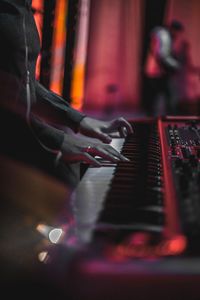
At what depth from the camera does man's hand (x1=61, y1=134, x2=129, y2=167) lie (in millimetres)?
1499

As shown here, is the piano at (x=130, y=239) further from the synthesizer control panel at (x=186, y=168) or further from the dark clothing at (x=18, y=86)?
the dark clothing at (x=18, y=86)

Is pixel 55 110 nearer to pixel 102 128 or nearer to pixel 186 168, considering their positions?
pixel 102 128

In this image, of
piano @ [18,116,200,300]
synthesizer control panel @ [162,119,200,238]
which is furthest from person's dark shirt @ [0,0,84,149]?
synthesizer control panel @ [162,119,200,238]

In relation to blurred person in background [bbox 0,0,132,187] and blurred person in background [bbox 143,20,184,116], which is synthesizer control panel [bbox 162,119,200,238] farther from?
blurred person in background [bbox 143,20,184,116]

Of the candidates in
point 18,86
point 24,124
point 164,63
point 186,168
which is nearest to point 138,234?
point 186,168

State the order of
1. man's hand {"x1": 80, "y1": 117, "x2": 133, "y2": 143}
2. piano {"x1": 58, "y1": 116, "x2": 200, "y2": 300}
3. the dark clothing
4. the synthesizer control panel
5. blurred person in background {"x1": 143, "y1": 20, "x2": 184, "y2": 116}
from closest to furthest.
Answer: piano {"x1": 58, "y1": 116, "x2": 200, "y2": 300} < the synthesizer control panel < the dark clothing < man's hand {"x1": 80, "y1": 117, "x2": 133, "y2": 143} < blurred person in background {"x1": 143, "y1": 20, "x2": 184, "y2": 116}

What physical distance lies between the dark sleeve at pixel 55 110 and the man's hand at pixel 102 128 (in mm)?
37

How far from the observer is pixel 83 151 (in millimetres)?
1523

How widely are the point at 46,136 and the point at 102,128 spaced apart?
701mm

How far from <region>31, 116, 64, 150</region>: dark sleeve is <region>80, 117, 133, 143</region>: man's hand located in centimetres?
50

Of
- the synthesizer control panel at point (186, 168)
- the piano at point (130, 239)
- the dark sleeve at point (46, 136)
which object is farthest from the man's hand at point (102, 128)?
the piano at point (130, 239)

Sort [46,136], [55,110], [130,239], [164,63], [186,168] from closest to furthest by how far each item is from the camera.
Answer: [130,239]
[186,168]
[46,136]
[55,110]
[164,63]

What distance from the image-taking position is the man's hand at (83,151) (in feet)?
4.92

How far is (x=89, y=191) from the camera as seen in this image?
1.34m
